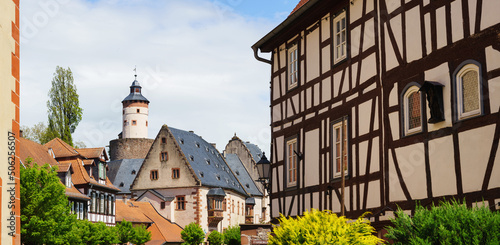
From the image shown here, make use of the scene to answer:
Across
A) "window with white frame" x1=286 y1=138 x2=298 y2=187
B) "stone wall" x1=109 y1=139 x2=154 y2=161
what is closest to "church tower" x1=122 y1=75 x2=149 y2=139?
"stone wall" x1=109 y1=139 x2=154 y2=161

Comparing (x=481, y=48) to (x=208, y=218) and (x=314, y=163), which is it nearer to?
(x=314, y=163)

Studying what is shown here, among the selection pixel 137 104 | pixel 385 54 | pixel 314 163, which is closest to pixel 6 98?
pixel 385 54

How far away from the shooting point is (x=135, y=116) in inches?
3861

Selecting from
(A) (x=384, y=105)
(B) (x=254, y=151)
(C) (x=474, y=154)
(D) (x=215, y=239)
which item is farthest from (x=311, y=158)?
(B) (x=254, y=151)

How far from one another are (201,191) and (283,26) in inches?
2039

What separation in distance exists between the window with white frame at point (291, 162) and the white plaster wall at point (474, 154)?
8.48 m

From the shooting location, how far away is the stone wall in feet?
313

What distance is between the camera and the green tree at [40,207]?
3108 cm

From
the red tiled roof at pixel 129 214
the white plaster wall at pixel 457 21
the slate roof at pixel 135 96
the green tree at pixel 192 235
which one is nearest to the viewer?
the white plaster wall at pixel 457 21

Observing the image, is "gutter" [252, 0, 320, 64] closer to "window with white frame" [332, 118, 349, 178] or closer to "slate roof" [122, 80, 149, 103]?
"window with white frame" [332, 118, 349, 178]

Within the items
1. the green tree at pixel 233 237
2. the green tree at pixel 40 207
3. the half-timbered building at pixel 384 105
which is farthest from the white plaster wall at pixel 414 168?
the green tree at pixel 233 237

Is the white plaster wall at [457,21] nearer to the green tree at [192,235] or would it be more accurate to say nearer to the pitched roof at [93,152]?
the pitched roof at [93,152]

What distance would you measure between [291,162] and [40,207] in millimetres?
15146

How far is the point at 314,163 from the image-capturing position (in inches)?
767
